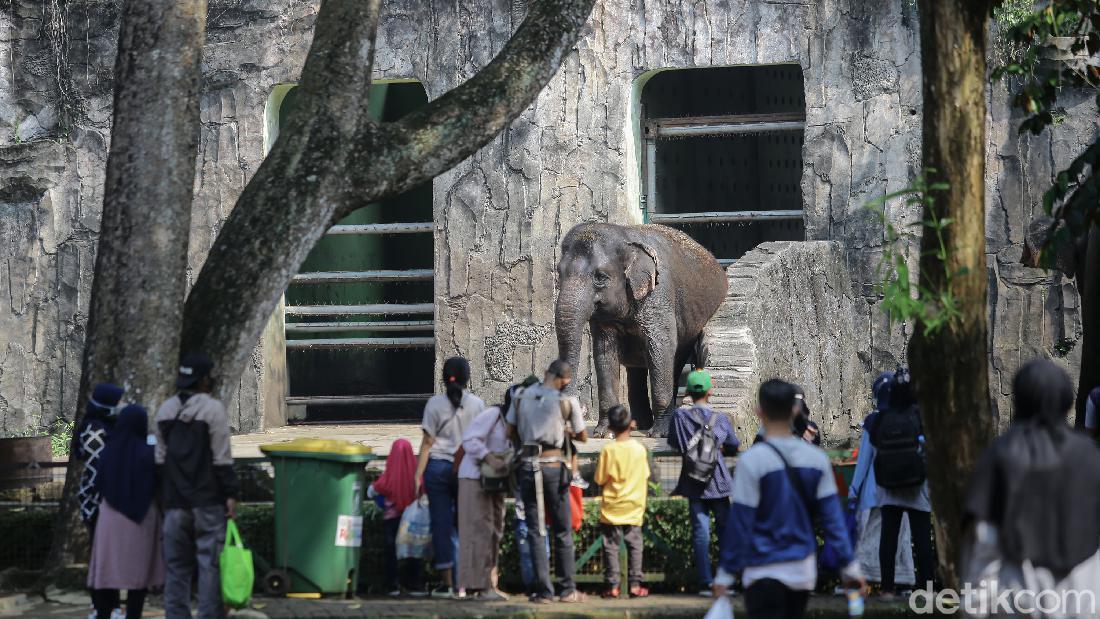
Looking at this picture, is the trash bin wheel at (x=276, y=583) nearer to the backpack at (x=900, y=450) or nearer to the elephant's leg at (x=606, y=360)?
the backpack at (x=900, y=450)

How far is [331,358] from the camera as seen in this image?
21.6 meters

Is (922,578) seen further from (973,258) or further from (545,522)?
(973,258)

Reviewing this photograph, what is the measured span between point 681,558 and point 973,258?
13.4 ft

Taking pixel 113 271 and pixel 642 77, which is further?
pixel 642 77

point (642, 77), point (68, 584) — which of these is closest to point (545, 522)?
point (68, 584)

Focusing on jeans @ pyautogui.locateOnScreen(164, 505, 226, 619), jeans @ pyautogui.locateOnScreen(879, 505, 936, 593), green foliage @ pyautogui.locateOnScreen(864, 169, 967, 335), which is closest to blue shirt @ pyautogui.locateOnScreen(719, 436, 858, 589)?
green foliage @ pyautogui.locateOnScreen(864, 169, 967, 335)

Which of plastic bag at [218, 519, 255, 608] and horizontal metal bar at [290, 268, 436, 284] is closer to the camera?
plastic bag at [218, 519, 255, 608]

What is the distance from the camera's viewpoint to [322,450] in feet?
33.0

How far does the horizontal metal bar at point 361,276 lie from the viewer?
19812 mm

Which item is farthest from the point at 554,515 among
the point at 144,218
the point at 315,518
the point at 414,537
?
the point at 144,218

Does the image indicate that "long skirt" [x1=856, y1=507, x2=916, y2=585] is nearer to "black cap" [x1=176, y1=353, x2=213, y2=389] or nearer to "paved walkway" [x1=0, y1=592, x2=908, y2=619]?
"paved walkway" [x1=0, y1=592, x2=908, y2=619]

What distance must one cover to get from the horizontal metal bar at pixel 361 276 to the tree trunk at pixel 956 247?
12887mm

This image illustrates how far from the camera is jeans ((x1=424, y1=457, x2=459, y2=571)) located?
1016 centimetres

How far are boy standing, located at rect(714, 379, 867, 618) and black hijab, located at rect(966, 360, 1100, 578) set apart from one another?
40.5 inches
